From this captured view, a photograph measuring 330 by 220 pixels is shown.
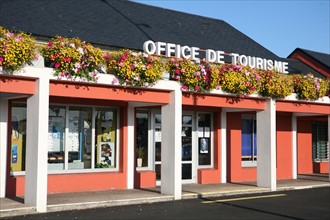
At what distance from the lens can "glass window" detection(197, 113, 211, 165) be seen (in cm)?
1794

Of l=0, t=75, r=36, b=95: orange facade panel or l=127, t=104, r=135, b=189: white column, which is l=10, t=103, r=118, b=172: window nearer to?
l=127, t=104, r=135, b=189: white column

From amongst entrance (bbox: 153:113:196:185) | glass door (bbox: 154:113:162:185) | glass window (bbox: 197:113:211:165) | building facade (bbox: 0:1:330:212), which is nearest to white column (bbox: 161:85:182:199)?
building facade (bbox: 0:1:330:212)

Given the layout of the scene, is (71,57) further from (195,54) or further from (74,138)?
(195,54)

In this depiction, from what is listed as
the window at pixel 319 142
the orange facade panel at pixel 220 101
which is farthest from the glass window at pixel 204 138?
the window at pixel 319 142

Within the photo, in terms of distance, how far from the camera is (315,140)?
23172 millimetres

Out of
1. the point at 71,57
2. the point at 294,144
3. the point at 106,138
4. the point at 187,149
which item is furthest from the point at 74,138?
the point at 294,144

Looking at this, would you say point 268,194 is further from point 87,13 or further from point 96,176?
point 87,13

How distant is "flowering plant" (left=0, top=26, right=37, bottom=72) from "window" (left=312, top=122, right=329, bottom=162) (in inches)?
629

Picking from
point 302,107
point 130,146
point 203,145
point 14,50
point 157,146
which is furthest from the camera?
point 203,145

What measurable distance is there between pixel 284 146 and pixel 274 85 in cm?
526

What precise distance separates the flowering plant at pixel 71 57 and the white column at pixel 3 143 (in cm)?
261

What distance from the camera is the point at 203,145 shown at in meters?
18.0

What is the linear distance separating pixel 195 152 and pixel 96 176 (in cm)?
432

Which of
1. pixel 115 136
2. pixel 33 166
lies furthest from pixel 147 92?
pixel 33 166
